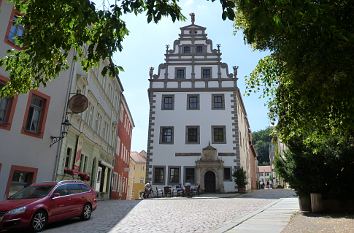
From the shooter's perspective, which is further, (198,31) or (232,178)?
(198,31)

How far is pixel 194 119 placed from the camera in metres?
40.3

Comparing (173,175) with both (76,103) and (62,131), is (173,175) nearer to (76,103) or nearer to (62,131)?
(76,103)

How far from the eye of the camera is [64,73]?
68.3ft

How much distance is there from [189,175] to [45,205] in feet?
90.9

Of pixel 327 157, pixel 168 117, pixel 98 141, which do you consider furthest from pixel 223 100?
pixel 327 157

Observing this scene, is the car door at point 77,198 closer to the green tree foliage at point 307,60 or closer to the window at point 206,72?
the green tree foliage at point 307,60

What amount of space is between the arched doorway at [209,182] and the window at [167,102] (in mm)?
8525

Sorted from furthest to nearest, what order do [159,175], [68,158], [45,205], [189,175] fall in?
[159,175]
[189,175]
[68,158]
[45,205]

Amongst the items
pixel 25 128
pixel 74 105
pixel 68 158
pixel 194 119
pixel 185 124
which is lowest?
pixel 68 158

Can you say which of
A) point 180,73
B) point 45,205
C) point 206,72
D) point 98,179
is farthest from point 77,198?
point 206,72

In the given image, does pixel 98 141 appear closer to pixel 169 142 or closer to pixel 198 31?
pixel 169 142

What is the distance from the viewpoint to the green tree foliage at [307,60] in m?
6.23

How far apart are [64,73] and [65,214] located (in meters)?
10.4

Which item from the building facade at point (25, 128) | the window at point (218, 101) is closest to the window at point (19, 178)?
the building facade at point (25, 128)
